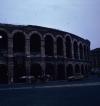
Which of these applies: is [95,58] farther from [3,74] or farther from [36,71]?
[3,74]

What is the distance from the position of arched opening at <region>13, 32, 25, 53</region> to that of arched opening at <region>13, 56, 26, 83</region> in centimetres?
132

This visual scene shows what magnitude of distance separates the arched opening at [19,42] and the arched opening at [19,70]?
4.33 feet

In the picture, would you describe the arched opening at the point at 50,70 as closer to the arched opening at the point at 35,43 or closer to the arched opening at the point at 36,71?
the arched opening at the point at 36,71

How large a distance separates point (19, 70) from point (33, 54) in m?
2.90

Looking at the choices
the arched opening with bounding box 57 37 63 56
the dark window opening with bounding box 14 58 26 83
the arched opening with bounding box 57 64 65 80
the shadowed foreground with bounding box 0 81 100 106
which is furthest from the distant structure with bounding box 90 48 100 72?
the shadowed foreground with bounding box 0 81 100 106

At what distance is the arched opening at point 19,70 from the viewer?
32.8 m

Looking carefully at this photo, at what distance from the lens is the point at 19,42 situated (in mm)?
33875

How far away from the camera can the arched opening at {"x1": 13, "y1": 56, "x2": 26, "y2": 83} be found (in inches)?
1292

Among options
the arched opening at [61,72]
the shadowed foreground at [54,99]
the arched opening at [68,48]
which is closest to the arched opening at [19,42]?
the arched opening at [61,72]

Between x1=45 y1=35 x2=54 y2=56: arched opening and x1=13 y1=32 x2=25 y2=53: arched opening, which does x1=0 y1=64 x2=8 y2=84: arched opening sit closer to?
x1=13 y1=32 x2=25 y2=53: arched opening

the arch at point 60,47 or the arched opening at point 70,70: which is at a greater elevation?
the arch at point 60,47

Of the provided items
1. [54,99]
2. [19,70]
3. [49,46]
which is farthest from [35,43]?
[54,99]

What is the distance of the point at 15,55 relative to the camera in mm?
32812

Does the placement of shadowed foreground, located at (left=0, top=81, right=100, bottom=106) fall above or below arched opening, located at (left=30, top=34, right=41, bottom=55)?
below
